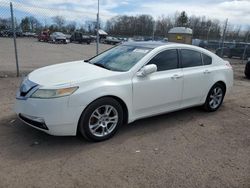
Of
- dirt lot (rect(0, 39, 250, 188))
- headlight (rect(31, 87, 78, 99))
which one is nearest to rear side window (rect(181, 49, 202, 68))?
dirt lot (rect(0, 39, 250, 188))

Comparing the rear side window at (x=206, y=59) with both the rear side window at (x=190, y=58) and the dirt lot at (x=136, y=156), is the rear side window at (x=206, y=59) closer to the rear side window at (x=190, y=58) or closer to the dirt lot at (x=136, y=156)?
the rear side window at (x=190, y=58)

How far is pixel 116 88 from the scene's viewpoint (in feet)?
13.0

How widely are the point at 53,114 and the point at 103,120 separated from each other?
0.80m

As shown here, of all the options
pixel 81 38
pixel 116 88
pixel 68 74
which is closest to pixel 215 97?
pixel 116 88

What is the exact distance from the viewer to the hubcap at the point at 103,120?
3938 mm

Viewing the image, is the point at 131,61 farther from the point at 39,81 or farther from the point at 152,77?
the point at 39,81

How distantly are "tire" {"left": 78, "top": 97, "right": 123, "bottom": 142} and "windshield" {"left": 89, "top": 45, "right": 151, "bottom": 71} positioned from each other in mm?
703

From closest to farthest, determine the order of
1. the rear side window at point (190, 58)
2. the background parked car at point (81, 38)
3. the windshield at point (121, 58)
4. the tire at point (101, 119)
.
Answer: the tire at point (101, 119) → the windshield at point (121, 58) → the rear side window at point (190, 58) → the background parked car at point (81, 38)

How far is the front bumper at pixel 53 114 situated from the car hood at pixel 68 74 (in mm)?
307

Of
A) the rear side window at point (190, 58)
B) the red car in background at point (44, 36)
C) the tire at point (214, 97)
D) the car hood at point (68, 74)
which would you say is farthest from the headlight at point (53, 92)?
the red car in background at point (44, 36)

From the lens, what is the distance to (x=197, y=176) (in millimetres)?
3238

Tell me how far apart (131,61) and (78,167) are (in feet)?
6.59

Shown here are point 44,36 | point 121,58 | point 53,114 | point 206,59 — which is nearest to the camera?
point 53,114

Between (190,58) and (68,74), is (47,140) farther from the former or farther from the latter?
(190,58)
